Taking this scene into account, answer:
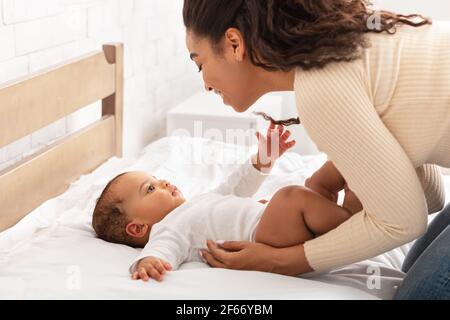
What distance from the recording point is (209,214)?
147 centimetres

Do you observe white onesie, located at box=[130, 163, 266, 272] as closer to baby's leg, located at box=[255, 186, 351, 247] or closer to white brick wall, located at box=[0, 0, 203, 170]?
baby's leg, located at box=[255, 186, 351, 247]

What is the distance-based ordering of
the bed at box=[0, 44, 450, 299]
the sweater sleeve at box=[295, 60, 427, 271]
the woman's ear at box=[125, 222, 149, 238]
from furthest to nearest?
Answer: the woman's ear at box=[125, 222, 149, 238] < the bed at box=[0, 44, 450, 299] < the sweater sleeve at box=[295, 60, 427, 271]

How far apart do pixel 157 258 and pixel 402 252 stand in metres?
0.61

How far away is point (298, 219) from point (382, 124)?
287 mm

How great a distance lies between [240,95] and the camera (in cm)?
127

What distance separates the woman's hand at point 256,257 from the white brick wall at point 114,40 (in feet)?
2.50

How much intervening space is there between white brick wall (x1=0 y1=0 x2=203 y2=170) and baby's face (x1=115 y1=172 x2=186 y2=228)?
442 mm

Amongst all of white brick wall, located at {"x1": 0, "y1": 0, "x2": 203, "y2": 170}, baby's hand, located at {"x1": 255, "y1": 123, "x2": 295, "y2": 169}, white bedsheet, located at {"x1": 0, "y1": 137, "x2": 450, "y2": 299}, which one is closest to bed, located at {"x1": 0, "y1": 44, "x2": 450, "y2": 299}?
white bedsheet, located at {"x1": 0, "y1": 137, "x2": 450, "y2": 299}

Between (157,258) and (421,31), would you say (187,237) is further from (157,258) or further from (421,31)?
(421,31)

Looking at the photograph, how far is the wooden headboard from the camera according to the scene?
1.63 metres

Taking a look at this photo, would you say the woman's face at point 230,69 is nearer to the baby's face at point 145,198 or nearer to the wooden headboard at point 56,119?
the baby's face at point 145,198

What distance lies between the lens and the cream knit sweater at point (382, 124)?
1081 millimetres

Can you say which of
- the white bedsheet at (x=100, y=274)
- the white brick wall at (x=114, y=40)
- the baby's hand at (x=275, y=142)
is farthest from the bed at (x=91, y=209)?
the baby's hand at (x=275, y=142)

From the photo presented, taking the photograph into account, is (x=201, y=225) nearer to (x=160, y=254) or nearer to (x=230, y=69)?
(x=160, y=254)
